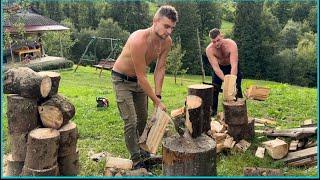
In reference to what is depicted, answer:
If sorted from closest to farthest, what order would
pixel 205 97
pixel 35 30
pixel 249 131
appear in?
pixel 205 97
pixel 249 131
pixel 35 30

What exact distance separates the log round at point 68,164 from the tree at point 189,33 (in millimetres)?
25476

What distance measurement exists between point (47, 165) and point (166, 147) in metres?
1.05

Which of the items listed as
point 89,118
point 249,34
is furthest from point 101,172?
point 249,34

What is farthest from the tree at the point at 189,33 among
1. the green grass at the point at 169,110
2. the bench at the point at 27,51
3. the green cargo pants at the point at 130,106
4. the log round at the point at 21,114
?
the log round at the point at 21,114

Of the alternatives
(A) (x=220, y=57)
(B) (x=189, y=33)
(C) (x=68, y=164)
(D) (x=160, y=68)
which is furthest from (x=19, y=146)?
(B) (x=189, y=33)

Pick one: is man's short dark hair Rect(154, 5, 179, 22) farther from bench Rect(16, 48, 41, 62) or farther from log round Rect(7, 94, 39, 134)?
bench Rect(16, 48, 41, 62)

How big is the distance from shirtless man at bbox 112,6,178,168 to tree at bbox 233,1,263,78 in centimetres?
2826

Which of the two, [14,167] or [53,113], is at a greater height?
[53,113]

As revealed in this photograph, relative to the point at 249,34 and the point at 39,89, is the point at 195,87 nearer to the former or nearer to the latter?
the point at 39,89

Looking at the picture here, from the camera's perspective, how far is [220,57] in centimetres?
595

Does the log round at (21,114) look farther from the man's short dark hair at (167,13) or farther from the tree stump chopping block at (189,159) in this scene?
the man's short dark hair at (167,13)

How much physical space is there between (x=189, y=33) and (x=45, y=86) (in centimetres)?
2712

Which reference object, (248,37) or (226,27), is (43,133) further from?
(226,27)

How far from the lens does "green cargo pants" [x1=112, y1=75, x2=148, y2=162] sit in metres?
3.99
